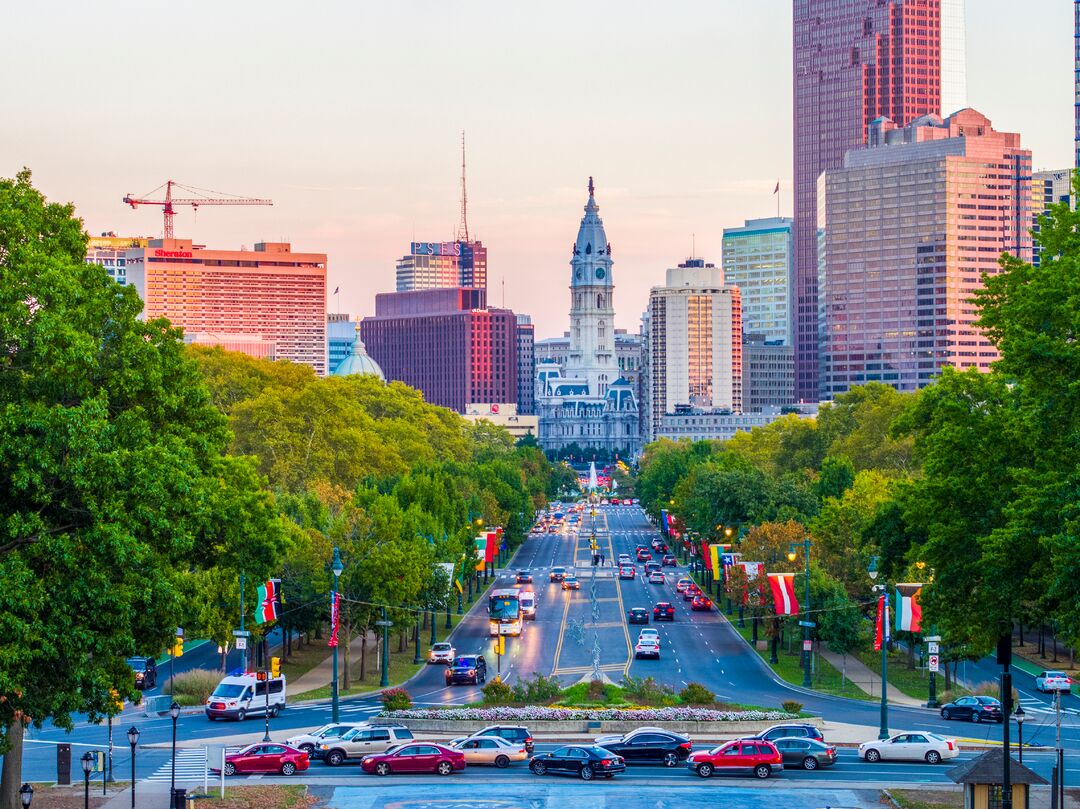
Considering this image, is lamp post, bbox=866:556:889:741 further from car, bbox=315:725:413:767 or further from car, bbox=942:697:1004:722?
car, bbox=315:725:413:767

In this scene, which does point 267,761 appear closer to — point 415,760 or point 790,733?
point 415,760

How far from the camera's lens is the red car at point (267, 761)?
188ft

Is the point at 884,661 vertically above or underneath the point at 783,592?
underneath

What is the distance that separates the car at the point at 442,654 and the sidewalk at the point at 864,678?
21229mm

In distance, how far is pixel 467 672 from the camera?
84.6 metres

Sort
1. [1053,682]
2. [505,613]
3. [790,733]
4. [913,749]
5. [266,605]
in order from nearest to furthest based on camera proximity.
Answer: [913,749]
[790,733]
[266,605]
[1053,682]
[505,613]

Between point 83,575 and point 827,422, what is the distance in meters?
145

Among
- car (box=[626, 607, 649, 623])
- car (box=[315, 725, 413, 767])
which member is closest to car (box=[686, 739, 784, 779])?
car (box=[315, 725, 413, 767])

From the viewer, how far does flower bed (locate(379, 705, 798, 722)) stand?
64.9 m

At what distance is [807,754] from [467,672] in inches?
1156

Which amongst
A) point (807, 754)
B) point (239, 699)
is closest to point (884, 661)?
point (807, 754)

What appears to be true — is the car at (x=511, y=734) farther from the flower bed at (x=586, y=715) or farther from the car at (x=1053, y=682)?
the car at (x=1053, y=682)

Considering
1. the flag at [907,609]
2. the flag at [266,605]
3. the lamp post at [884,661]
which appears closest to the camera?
the lamp post at [884,661]

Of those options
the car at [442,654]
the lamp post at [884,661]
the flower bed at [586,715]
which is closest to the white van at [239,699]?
the flower bed at [586,715]
